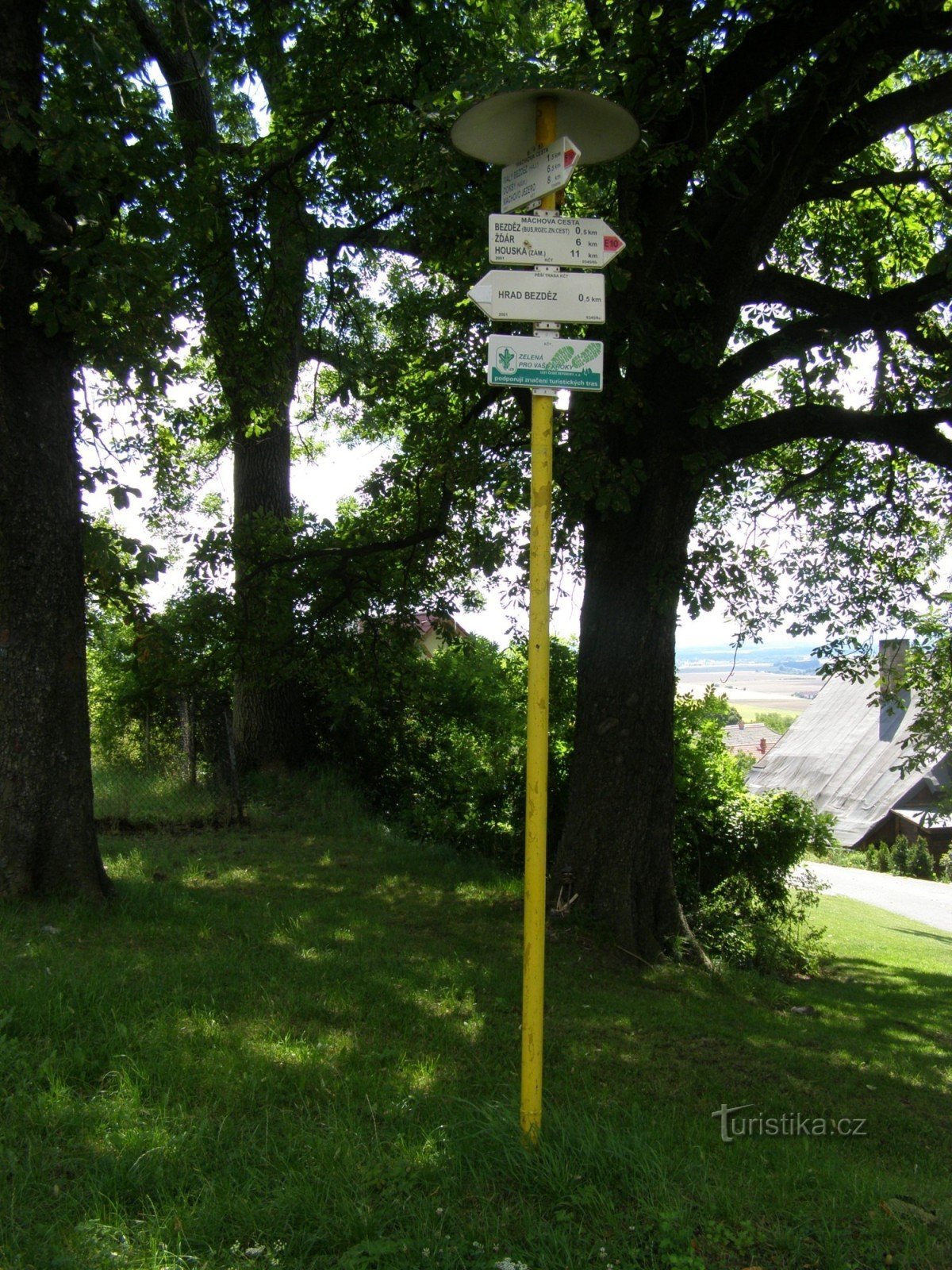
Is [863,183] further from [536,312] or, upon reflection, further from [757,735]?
[757,735]

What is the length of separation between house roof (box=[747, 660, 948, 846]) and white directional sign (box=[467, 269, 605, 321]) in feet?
136

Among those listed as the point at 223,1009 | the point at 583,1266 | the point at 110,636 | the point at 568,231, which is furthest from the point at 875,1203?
the point at 110,636

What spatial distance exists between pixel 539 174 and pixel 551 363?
807mm

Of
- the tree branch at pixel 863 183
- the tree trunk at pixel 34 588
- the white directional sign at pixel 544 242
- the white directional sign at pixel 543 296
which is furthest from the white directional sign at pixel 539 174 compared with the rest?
the tree branch at pixel 863 183

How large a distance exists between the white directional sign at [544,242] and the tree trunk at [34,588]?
418cm

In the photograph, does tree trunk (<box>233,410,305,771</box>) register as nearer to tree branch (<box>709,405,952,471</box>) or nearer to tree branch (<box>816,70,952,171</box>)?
tree branch (<box>709,405,952,471</box>)

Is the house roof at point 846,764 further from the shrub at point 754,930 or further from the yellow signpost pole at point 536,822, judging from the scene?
the yellow signpost pole at point 536,822

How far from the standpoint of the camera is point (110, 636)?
16.2 m

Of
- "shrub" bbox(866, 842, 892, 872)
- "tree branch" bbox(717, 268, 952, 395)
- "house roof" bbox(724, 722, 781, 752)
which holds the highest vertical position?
"tree branch" bbox(717, 268, 952, 395)

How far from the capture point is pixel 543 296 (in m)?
4.05

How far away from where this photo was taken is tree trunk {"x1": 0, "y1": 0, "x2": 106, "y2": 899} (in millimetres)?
6836

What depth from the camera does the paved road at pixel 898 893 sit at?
2397 cm

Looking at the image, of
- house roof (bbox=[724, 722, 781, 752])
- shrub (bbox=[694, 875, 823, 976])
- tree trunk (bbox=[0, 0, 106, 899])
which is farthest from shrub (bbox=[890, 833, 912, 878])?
tree trunk (bbox=[0, 0, 106, 899])

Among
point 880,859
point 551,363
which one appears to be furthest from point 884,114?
point 880,859
